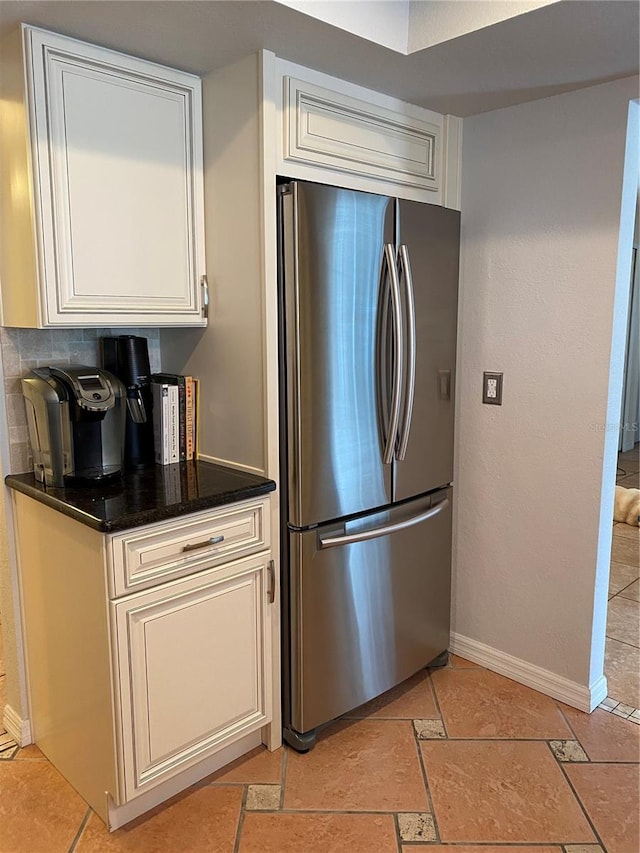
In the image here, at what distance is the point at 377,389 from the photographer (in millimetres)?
2258

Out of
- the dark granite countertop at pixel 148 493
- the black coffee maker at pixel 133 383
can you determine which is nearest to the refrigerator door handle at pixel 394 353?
the dark granite countertop at pixel 148 493

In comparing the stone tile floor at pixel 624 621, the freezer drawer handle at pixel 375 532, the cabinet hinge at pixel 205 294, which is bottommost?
the stone tile floor at pixel 624 621

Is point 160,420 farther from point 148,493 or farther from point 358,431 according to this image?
point 358,431

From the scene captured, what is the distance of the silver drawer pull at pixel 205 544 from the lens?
1921 millimetres

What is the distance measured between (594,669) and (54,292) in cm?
223

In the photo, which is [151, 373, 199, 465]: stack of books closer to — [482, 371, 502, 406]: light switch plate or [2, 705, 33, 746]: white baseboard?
[2, 705, 33, 746]: white baseboard

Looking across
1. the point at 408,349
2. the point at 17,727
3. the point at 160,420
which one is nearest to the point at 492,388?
the point at 408,349

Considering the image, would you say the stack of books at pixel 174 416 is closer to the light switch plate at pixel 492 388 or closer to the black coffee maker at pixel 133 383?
the black coffee maker at pixel 133 383

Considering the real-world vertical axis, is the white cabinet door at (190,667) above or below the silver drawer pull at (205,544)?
below

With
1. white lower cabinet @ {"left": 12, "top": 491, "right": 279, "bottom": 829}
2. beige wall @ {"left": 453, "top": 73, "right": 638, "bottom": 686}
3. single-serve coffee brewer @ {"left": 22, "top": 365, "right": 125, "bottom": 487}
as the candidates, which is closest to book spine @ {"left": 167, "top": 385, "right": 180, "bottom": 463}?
single-serve coffee brewer @ {"left": 22, "top": 365, "right": 125, "bottom": 487}

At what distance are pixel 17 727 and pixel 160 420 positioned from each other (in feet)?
3.74

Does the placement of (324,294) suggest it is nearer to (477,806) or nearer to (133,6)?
(133,6)

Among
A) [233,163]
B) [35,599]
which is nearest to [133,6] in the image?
[233,163]

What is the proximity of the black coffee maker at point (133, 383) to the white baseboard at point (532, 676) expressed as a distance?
5.02 feet
